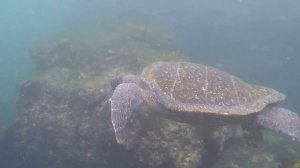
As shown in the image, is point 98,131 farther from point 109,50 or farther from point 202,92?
point 109,50

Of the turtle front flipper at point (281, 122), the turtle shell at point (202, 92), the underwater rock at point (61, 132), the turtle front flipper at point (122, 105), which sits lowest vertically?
the underwater rock at point (61, 132)

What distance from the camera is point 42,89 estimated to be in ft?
37.9

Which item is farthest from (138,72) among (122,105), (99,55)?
(122,105)

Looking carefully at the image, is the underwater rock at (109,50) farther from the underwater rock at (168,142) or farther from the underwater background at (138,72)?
the underwater rock at (168,142)

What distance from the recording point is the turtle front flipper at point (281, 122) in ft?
23.0

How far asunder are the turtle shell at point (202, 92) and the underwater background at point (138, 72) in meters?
1.43

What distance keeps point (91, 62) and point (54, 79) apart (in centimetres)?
161

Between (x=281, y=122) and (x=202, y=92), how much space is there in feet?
6.21

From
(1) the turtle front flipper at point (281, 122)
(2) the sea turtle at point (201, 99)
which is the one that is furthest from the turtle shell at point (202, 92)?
(1) the turtle front flipper at point (281, 122)

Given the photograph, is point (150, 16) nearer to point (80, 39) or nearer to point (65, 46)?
point (80, 39)

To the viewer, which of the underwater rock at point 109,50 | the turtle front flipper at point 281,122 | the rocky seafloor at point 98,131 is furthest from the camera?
the underwater rock at point 109,50

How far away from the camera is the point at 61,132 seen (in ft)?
33.2

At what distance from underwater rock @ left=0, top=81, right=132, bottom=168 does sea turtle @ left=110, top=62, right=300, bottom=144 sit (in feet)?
6.81

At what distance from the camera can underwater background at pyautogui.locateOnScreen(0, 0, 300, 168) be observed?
8453 mm
